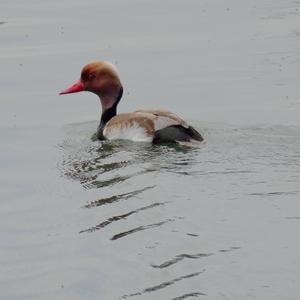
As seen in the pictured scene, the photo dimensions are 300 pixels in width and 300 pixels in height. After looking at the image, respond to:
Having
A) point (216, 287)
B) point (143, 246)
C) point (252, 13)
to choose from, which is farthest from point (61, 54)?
point (216, 287)

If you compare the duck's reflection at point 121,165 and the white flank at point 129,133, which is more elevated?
the white flank at point 129,133

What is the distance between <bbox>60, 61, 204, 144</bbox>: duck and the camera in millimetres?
11516

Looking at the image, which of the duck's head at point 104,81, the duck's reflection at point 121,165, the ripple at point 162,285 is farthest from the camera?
the duck's head at point 104,81

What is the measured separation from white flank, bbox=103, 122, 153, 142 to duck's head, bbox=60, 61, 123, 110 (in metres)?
0.68

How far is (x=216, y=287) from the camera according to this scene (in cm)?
751

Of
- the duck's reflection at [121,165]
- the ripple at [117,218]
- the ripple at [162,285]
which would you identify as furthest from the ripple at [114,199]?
the ripple at [162,285]

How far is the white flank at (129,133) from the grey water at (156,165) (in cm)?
8

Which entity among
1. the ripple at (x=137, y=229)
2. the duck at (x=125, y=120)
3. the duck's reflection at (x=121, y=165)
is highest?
the duck at (x=125, y=120)

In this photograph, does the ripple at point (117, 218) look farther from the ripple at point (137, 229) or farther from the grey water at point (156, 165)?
the ripple at point (137, 229)

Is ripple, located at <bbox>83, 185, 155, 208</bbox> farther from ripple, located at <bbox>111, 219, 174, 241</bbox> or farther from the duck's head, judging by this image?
the duck's head

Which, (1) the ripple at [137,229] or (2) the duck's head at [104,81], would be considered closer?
(1) the ripple at [137,229]

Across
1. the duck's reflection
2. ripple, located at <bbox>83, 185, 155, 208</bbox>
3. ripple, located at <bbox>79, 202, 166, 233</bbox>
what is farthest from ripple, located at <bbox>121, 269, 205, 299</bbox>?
ripple, located at <bbox>83, 185, 155, 208</bbox>

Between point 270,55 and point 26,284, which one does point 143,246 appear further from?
point 270,55

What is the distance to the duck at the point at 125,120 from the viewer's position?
11516mm
